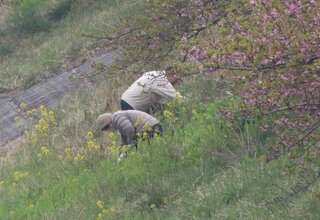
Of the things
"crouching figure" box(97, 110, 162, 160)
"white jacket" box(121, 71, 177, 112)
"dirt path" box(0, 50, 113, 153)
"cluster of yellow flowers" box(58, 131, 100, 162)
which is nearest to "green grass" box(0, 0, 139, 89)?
"dirt path" box(0, 50, 113, 153)

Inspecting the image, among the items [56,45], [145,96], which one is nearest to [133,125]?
[145,96]

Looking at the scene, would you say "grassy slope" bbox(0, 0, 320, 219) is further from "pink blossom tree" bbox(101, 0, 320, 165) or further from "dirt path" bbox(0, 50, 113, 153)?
"dirt path" bbox(0, 50, 113, 153)

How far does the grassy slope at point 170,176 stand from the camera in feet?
29.7

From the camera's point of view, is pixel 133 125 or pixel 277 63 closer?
pixel 277 63

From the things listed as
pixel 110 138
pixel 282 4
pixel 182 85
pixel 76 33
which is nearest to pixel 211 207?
pixel 282 4

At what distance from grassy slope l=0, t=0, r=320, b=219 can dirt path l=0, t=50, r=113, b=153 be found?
385cm

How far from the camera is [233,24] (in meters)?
A: 6.98

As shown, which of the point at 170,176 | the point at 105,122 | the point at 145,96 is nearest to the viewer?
the point at 170,176

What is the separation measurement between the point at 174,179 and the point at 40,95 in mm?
10210

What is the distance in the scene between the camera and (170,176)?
10961mm

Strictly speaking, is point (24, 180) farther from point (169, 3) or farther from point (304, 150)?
point (304, 150)

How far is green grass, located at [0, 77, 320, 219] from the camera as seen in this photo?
898cm

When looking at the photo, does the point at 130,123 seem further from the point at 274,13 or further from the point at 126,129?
the point at 274,13

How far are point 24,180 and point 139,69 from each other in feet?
9.09
